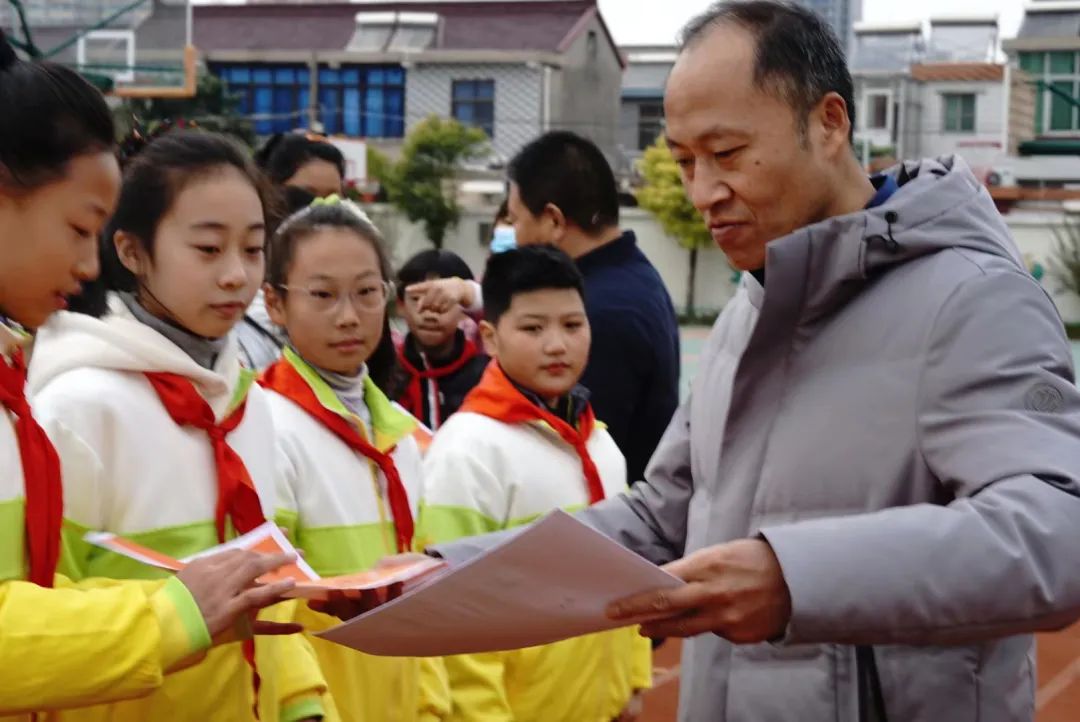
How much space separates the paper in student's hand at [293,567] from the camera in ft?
6.68

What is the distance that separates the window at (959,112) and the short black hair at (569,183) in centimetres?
4000

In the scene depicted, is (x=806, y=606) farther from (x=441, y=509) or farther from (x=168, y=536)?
(x=441, y=509)

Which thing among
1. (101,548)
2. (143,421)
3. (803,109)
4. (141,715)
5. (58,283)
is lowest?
(141,715)

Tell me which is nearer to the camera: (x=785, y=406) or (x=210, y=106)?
(x=785, y=406)

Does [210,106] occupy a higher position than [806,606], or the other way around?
[210,106]

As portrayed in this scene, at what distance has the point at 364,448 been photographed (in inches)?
123

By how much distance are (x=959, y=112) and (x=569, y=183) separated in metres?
40.4

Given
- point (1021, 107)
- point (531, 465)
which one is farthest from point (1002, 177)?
point (531, 465)

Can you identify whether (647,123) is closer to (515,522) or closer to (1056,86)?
(1056,86)

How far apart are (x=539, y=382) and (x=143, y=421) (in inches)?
53.9

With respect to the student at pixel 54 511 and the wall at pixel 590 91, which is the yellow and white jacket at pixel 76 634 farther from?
the wall at pixel 590 91

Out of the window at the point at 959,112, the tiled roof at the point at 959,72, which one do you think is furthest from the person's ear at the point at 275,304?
the window at the point at 959,112

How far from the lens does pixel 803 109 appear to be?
203 cm

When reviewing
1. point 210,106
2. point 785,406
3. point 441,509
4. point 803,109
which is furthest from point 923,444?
point 210,106
